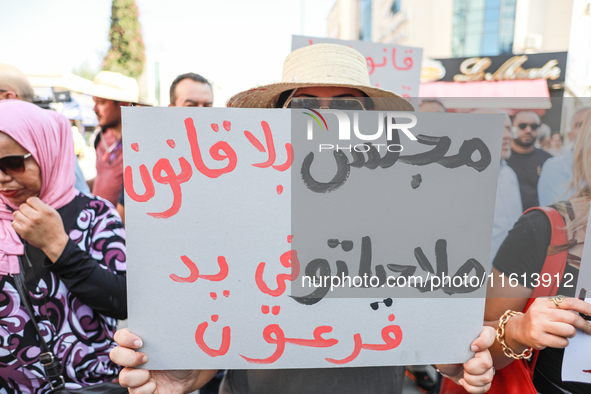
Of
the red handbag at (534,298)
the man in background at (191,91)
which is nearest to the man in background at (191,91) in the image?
the man in background at (191,91)

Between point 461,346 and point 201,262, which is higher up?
point 201,262

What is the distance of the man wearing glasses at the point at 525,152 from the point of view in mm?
1549

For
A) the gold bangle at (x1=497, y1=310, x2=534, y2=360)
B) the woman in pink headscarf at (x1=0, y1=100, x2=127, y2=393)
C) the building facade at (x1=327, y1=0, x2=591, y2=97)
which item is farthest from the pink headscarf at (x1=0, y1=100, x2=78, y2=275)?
the building facade at (x1=327, y1=0, x2=591, y2=97)

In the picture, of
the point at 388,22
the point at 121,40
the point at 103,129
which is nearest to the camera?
the point at 103,129

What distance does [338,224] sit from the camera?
2.81 ft

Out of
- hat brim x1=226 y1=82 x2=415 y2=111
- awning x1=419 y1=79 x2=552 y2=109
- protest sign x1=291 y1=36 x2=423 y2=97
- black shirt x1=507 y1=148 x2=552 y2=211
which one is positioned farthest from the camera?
awning x1=419 y1=79 x2=552 y2=109

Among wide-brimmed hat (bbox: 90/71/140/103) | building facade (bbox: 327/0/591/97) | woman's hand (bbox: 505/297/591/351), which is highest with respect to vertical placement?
building facade (bbox: 327/0/591/97)

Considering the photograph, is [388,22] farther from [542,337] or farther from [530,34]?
[542,337]

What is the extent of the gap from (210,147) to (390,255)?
0.53m

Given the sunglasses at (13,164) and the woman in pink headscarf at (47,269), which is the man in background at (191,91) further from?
the sunglasses at (13,164)

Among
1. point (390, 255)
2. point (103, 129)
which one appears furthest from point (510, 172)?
point (103, 129)

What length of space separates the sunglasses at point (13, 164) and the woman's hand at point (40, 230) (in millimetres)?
121

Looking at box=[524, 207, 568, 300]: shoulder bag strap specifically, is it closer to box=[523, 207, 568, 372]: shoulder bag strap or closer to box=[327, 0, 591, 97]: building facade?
box=[523, 207, 568, 372]: shoulder bag strap

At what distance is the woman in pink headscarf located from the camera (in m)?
1.15
